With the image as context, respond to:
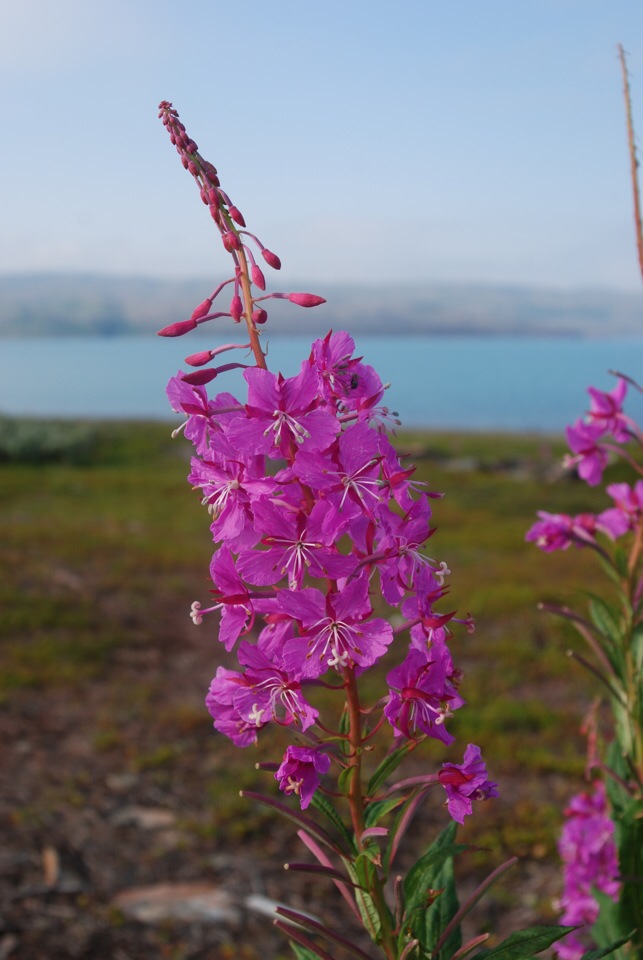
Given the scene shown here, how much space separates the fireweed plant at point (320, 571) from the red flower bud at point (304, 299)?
0.03ft

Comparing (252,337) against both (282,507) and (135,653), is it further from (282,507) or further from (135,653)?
(135,653)

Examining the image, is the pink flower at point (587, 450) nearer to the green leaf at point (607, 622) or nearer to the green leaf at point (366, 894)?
the green leaf at point (607, 622)

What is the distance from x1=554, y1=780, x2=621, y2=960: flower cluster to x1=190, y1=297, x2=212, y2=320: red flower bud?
9.10 feet

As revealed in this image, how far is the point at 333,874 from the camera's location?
1.70 metres

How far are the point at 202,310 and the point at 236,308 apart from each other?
102mm

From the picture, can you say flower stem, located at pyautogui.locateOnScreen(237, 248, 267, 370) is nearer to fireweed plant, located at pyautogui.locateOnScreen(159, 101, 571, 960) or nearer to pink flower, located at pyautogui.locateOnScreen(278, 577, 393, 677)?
fireweed plant, located at pyautogui.locateOnScreen(159, 101, 571, 960)

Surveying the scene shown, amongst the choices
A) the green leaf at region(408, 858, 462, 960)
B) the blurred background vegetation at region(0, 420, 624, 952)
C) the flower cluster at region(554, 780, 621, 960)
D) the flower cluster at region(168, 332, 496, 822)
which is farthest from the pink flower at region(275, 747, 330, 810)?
the flower cluster at region(554, 780, 621, 960)

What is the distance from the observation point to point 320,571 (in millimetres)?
1582

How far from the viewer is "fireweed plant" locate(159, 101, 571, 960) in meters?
1.58

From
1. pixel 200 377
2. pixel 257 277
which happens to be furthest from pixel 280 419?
pixel 257 277

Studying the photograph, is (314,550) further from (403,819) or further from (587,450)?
(587,450)

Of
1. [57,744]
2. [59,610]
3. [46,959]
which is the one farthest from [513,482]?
[46,959]

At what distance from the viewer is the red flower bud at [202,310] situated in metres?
1.77

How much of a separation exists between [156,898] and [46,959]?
0.82m
